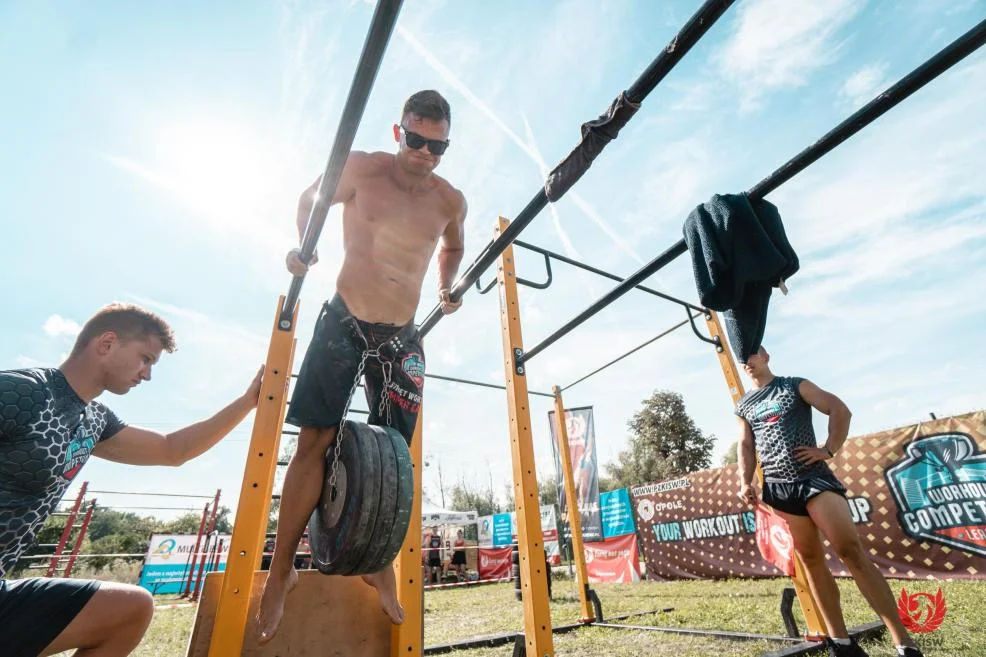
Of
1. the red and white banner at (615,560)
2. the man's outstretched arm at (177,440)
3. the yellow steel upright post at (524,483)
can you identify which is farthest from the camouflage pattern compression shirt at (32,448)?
the red and white banner at (615,560)

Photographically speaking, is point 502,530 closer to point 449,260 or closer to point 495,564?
point 495,564

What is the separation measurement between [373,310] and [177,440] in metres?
1.15

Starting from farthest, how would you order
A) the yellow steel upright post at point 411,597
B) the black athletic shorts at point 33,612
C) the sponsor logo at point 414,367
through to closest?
the yellow steel upright post at point 411,597 < the sponsor logo at point 414,367 < the black athletic shorts at point 33,612

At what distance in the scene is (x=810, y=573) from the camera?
2.55m

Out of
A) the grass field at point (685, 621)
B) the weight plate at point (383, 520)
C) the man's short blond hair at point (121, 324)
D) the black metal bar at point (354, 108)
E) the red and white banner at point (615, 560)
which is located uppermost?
the black metal bar at point (354, 108)

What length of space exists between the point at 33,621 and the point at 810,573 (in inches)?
134

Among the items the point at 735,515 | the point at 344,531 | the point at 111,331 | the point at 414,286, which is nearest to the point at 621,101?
the point at 414,286

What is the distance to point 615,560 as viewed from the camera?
989cm

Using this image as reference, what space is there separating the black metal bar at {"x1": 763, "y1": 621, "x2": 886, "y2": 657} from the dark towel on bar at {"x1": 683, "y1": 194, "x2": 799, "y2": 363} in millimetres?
2070

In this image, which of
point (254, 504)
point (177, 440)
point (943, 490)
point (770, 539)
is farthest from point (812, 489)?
point (770, 539)

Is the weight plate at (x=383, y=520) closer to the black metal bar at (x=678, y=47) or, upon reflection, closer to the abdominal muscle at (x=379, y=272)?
the abdominal muscle at (x=379, y=272)

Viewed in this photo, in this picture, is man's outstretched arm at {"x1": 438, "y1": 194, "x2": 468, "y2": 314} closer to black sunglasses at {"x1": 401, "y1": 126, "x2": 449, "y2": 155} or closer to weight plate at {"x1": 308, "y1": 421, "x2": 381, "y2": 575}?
black sunglasses at {"x1": 401, "y1": 126, "x2": 449, "y2": 155}

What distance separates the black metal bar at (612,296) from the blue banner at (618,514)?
8.13 metres

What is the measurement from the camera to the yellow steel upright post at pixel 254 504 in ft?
5.64
